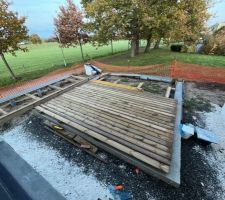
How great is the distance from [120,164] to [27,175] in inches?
86.8

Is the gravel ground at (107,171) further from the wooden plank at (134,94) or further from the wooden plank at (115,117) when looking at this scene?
the wooden plank at (134,94)

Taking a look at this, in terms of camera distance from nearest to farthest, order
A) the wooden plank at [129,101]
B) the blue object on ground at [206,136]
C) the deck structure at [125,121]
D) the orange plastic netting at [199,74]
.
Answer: the deck structure at [125,121] → the blue object on ground at [206,136] → the wooden plank at [129,101] → the orange plastic netting at [199,74]

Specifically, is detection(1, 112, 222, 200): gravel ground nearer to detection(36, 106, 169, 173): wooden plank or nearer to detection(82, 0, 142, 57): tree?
detection(36, 106, 169, 173): wooden plank

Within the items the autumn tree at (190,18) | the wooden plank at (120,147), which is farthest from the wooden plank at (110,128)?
the autumn tree at (190,18)

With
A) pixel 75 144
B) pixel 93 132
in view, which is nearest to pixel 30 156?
pixel 75 144

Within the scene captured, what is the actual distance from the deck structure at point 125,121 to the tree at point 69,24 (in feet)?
27.1

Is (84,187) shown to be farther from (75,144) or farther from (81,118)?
(81,118)

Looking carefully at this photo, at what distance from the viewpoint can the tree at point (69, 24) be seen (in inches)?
507

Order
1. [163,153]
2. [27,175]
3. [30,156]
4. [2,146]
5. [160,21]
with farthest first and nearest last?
[160,21] → [30,156] → [163,153] → [2,146] → [27,175]

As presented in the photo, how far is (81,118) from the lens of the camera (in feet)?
14.8

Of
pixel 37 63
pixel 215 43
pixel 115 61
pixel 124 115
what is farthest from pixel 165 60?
pixel 37 63

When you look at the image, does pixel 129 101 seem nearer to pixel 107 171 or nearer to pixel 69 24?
pixel 107 171

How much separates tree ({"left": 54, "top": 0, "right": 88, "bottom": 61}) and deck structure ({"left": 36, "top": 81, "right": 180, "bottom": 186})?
827 centimetres

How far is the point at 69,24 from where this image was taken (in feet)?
42.6
